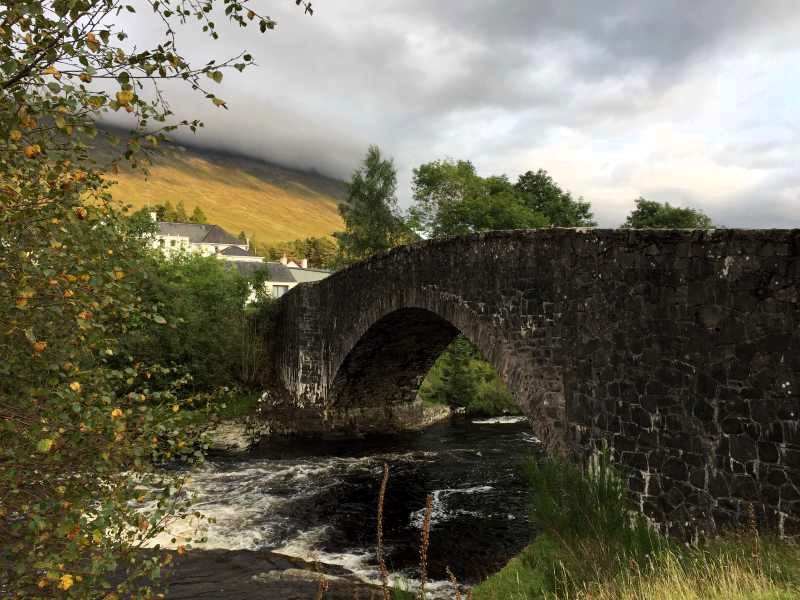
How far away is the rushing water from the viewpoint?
11125mm

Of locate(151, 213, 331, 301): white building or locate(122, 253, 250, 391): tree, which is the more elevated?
locate(151, 213, 331, 301): white building

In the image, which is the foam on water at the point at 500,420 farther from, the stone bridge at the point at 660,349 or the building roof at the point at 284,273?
the building roof at the point at 284,273

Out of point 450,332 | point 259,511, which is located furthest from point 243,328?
point 259,511

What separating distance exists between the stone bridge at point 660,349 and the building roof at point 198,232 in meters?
62.6

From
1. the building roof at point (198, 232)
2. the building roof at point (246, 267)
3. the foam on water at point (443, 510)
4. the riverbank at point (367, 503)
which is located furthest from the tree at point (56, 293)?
the building roof at point (198, 232)

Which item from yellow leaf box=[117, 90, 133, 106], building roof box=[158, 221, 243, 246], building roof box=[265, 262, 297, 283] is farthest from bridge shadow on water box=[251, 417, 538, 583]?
building roof box=[158, 221, 243, 246]

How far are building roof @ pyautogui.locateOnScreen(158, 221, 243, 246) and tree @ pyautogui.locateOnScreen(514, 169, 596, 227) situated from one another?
39.1m

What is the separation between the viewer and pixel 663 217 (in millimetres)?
47594

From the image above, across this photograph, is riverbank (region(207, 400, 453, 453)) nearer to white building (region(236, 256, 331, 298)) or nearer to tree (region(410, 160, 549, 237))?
tree (region(410, 160, 549, 237))

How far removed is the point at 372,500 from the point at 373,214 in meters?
33.4

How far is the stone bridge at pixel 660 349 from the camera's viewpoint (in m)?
6.19

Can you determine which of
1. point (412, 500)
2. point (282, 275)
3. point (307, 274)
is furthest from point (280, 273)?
point (412, 500)

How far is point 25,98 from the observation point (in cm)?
332

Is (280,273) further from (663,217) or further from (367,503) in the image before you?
(367,503)
